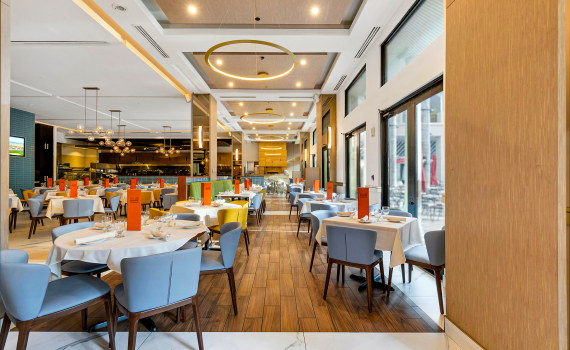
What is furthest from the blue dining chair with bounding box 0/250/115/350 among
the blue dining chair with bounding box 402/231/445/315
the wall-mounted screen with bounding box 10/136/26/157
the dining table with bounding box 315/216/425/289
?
the wall-mounted screen with bounding box 10/136/26/157

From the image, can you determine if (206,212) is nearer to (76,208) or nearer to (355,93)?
(76,208)

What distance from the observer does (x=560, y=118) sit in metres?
1.50

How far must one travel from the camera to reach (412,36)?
4.50 meters

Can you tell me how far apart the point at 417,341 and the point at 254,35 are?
5.64 meters

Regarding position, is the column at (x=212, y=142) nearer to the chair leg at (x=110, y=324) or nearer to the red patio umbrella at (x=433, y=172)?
the red patio umbrella at (x=433, y=172)

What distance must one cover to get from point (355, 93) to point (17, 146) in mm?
12609

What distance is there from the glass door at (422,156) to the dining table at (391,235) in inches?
24.5

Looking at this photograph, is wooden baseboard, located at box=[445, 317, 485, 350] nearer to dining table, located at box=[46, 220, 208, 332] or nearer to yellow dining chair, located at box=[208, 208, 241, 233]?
dining table, located at box=[46, 220, 208, 332]

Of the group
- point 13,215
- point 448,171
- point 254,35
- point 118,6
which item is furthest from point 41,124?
point 448,171

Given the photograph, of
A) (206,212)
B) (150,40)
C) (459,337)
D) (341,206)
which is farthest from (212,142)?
(459,337)

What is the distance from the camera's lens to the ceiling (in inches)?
184

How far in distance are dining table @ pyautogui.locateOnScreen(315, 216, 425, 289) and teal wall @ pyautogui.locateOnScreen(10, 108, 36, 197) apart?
12.6 m

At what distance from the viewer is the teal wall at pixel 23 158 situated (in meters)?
10.2

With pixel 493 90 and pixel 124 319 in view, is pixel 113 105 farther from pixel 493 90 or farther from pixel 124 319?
pixel 493 90
